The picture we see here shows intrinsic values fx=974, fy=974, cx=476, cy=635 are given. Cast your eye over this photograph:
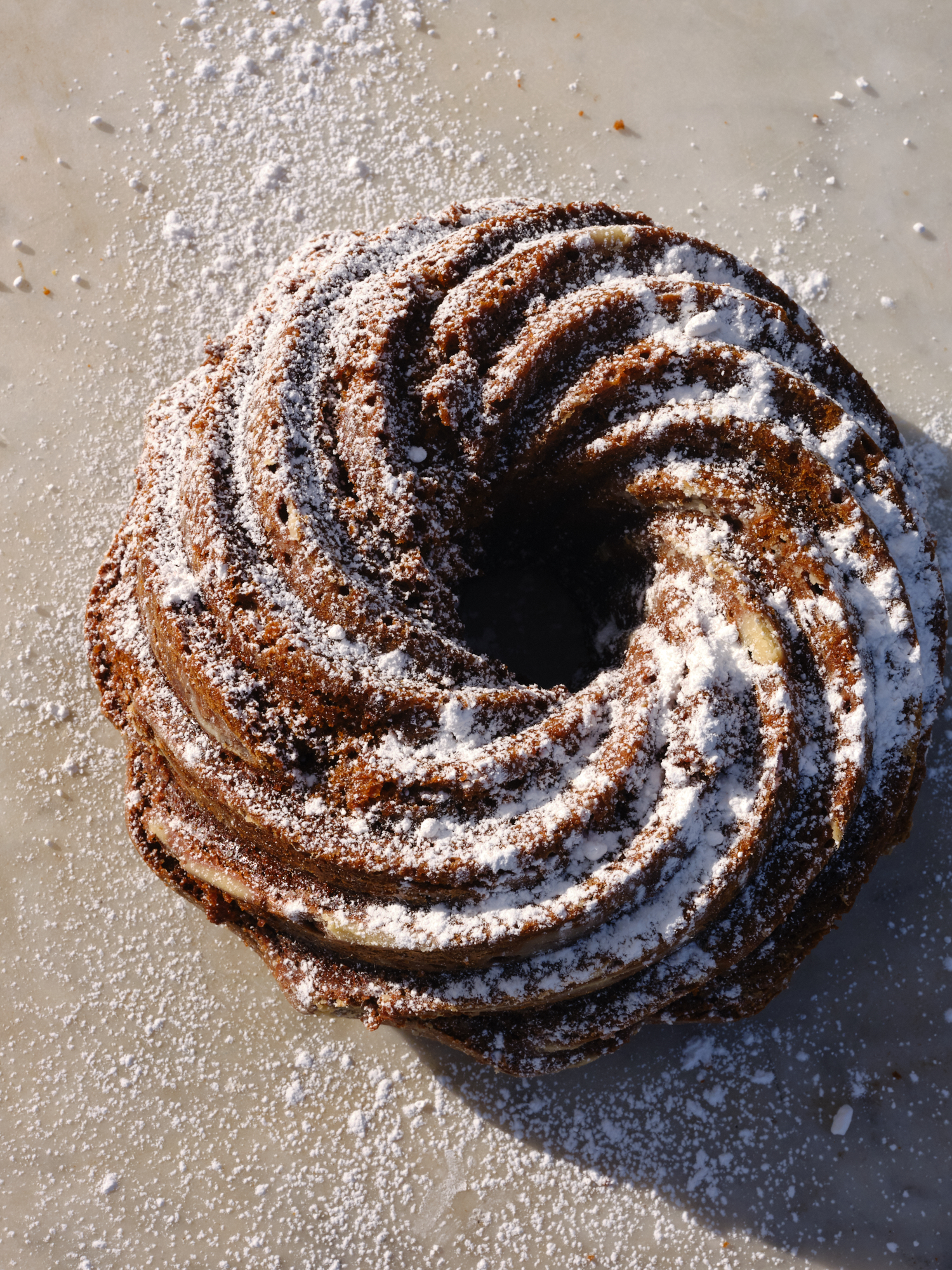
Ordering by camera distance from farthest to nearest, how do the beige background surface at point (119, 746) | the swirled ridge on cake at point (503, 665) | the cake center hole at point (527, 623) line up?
the cake center hole at point (527, 623) < the beige background surface at point (119, 746) < the swirled ridge on cake at point (503, 665)

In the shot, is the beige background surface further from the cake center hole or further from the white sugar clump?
→ the cake center hole

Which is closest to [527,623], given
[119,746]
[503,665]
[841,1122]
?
[503,665]

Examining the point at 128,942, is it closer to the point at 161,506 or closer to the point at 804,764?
the point at 161,506

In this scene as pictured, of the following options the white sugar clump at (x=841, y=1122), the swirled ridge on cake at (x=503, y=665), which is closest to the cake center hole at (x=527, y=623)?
the swirled ridge on cake at (x=503, y=665)

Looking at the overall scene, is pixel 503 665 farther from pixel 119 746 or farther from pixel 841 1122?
pixel 841 1122

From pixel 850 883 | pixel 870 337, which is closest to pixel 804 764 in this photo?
pixel 850 883

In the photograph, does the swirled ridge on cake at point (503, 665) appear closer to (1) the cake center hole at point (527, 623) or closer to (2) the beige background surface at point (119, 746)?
(1) the cake center hole at point (527, 623)
